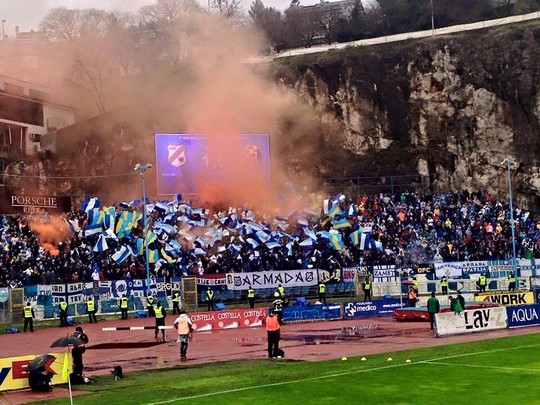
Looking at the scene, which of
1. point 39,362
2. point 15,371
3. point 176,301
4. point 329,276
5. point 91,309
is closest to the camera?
point 39,362

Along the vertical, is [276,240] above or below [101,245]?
below

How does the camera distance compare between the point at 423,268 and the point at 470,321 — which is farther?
the point at 423,268

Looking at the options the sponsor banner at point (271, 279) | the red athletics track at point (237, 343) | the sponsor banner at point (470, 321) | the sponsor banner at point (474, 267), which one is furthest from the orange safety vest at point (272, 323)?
the sponsor banner at point (474, 267)

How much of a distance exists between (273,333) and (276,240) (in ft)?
105

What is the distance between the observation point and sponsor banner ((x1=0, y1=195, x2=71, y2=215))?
58812mm

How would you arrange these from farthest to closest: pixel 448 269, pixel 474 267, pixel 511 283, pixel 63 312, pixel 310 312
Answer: pixel 474 267 < pixel 448 269 < pixel 511 283 < pixel 63 312 < pixel 310 312

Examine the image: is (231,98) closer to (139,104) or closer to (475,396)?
(139,104)

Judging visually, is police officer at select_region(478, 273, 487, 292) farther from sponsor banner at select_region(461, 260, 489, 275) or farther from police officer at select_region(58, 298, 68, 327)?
police officer at select_region(58, 298, 68, 327)

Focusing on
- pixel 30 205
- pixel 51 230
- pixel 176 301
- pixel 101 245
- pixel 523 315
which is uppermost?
pixel 30 205

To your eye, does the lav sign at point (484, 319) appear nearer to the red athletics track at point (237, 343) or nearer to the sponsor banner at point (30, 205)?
the red athletics track at point (237, 343)

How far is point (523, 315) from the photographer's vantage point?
105 feet

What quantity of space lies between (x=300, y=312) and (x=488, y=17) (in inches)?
2583

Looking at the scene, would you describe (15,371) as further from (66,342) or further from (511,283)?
(511,283)

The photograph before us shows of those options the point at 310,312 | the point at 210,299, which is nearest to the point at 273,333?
the point at 310,312
